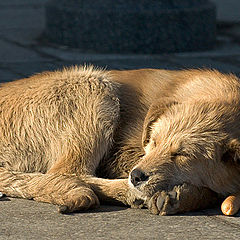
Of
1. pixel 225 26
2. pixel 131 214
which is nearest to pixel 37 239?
pixel 131 214

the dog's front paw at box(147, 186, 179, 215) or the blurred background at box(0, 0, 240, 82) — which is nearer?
the dog's front paw at box(147, 186, 179, 215)

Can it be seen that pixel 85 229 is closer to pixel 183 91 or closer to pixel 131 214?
pixel 131 214

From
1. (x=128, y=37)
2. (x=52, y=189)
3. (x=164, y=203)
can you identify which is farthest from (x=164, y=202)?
(x=128, y=37)

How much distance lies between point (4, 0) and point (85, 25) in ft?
14.5

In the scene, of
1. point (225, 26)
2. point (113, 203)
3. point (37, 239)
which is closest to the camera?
point (37, 239)

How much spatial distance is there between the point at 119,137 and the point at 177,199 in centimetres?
81

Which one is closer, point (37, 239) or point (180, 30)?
point (37, 239)

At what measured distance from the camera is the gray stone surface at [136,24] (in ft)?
30.5

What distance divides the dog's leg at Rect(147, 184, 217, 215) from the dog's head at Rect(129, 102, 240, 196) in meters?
0.04

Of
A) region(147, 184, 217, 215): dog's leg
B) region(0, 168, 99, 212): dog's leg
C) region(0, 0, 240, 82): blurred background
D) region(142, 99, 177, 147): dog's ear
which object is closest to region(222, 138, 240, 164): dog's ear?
region(147, 184, 217, 215): dog's leg

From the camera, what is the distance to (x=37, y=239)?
402 cm

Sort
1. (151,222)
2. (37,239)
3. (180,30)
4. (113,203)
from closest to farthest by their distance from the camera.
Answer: (37,239) → (151,222) → (113,203) → (180,30)

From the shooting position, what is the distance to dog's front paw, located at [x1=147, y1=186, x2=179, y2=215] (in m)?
4.36

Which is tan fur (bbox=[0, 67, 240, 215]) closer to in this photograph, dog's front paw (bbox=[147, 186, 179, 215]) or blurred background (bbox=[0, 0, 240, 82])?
→ dog's front paw (bbox=[147, 186, 179, 215])
